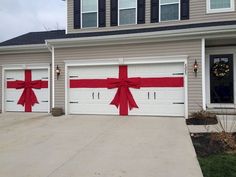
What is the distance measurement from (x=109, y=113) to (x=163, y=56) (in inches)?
132

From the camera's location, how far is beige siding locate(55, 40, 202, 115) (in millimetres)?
11148

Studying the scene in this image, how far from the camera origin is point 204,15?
12500mm

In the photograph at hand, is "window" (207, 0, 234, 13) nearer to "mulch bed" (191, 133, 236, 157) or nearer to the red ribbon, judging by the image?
"mulch bed" (191, 133, 236, 157)

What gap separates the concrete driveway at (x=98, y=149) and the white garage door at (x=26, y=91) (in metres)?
3.05

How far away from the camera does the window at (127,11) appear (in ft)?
44.3

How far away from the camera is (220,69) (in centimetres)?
1223

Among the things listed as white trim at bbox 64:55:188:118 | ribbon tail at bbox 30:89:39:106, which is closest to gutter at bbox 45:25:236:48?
white trim at bbox 64:55:188:118

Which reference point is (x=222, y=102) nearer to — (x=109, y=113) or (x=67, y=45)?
(x=109, y=113)

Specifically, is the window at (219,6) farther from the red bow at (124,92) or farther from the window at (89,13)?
the window at (89,13)

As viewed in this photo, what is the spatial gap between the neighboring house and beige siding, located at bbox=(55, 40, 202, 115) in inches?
1.5

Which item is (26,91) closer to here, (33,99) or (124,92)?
(33,99)

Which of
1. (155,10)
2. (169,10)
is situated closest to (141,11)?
(155,10)

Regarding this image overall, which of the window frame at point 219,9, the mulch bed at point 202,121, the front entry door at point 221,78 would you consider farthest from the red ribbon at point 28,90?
the window frame at point 219,9

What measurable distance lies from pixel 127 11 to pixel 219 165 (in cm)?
965
